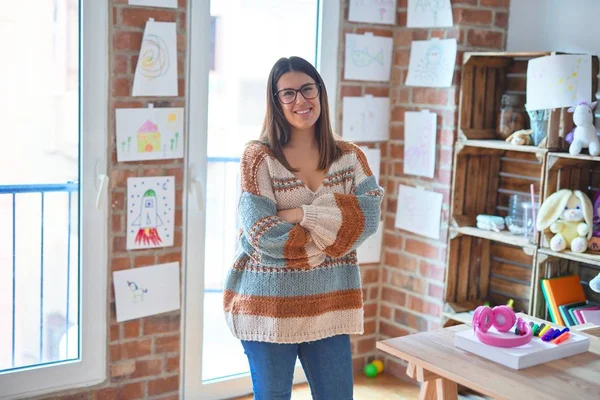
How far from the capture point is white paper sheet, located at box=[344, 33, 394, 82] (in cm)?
349

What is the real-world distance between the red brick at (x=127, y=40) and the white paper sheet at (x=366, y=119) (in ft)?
3.27

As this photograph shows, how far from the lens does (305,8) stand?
11.1 ft

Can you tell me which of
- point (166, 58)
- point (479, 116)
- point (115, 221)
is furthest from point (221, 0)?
point (479, 116)

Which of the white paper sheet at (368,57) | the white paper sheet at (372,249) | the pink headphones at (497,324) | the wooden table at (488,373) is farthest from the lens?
the white paper sheet at (372,249)

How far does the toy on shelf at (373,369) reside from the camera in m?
3.67

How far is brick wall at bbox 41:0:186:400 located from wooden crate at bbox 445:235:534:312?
1176 mm

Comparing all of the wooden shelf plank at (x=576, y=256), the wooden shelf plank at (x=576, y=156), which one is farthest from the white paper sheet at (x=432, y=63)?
the wooden shelf plank at (x=576, y=256)

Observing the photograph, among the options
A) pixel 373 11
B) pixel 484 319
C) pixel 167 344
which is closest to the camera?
pixel 484 319

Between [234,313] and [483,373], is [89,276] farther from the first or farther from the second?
[483,373]

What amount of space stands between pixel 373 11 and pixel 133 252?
1.48 m

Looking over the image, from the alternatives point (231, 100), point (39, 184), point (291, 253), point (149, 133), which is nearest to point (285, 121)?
point (291, 253)

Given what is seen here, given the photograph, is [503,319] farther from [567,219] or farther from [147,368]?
[147,368]

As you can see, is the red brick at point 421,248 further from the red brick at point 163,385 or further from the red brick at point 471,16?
the red brick at point 163,385

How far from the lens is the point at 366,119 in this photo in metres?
3.56
